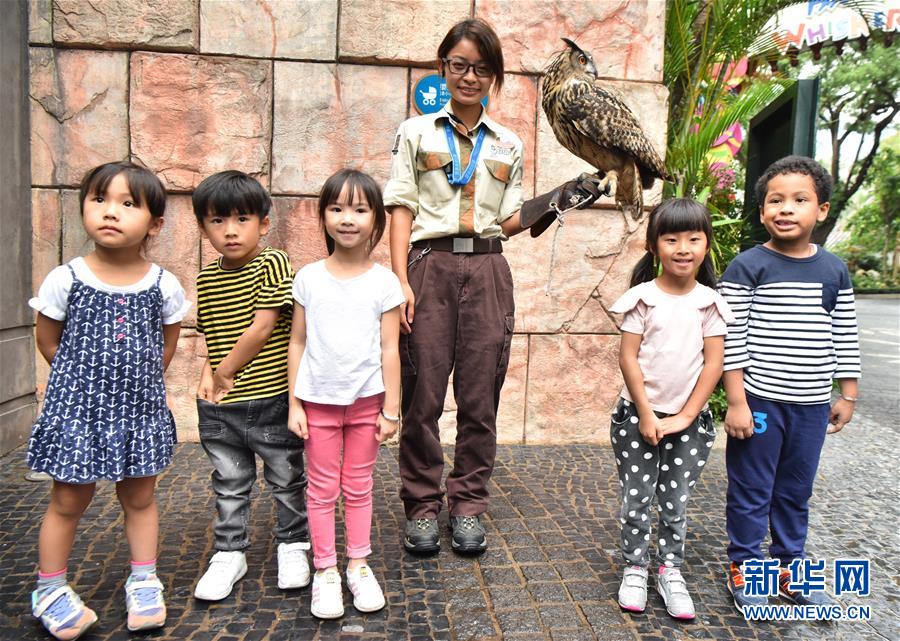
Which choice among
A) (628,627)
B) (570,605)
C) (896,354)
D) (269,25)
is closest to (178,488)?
(570,605)

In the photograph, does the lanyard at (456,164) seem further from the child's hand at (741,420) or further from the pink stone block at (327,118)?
the pink stone block at (327,118)

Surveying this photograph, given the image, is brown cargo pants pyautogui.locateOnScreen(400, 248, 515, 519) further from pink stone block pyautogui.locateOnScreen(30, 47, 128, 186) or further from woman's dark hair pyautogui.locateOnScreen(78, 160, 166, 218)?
pink stone block pyautogui.locateOnScreen(30, 47, 128, 186)

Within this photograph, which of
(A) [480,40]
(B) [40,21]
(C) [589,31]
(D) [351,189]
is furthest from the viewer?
(C) [589,31]

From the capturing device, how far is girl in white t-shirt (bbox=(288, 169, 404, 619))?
2.23 metres

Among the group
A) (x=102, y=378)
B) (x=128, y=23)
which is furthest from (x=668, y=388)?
(x=128, y=23)

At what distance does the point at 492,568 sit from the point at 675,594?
2.29 ft

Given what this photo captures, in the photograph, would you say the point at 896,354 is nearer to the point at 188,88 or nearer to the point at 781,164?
the point at 781,164

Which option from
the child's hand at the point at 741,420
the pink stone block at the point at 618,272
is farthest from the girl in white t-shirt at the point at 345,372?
the pink stone block at the point at 618,272

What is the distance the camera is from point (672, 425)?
89.7 inches

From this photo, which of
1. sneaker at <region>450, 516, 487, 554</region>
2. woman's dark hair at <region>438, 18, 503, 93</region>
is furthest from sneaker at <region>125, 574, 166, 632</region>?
woman's dark hair at <region>438, 18, 503, 93</region>

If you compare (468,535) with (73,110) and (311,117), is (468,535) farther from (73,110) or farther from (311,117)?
(73,110)

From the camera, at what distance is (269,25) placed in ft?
13.2

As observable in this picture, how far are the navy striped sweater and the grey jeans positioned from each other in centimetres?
165

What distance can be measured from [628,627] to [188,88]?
3.78 m
